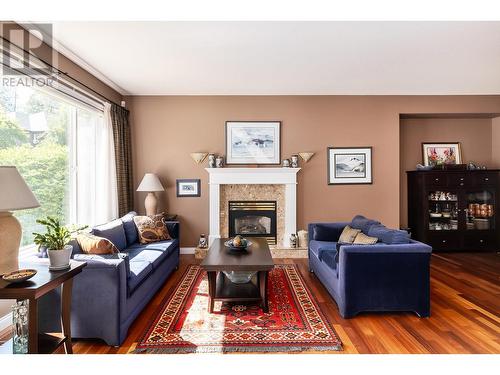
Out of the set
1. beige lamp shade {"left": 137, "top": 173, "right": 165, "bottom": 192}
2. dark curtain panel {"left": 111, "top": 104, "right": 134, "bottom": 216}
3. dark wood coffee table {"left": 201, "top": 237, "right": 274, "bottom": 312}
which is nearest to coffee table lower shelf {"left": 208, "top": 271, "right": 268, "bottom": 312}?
dark wood coffee table {"left": 201, "top": 237, "right": 274, "bottom": 312}

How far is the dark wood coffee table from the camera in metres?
2.55

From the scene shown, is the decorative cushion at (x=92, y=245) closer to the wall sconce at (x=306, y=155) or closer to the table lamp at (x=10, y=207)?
the table lamp at (x=10, y=207)

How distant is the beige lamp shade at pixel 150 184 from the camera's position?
4.29m

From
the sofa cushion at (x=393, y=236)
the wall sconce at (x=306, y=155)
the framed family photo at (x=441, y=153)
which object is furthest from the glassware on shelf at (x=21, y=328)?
the framed family photo at (x=441, y=153)

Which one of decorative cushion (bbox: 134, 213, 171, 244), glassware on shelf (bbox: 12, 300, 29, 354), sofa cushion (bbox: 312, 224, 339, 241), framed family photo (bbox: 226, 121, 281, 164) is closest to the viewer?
glassware on shelf (bbox: 12, 300, 29, 354)

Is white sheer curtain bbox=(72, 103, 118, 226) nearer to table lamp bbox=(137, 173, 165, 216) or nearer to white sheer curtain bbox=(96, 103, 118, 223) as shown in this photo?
white sheer curtain bbox=(96, 103, 118, 223)

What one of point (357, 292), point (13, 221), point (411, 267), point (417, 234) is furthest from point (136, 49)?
point (417, 234)

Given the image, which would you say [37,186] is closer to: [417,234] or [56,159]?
[56,159]

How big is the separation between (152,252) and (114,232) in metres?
0.50

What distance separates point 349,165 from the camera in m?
4.80

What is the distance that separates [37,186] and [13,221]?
1539mm

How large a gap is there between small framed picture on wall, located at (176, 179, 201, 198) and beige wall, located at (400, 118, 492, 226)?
3798 millimetres

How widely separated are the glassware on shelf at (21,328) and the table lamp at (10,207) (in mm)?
345

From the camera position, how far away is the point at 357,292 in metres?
2.55
